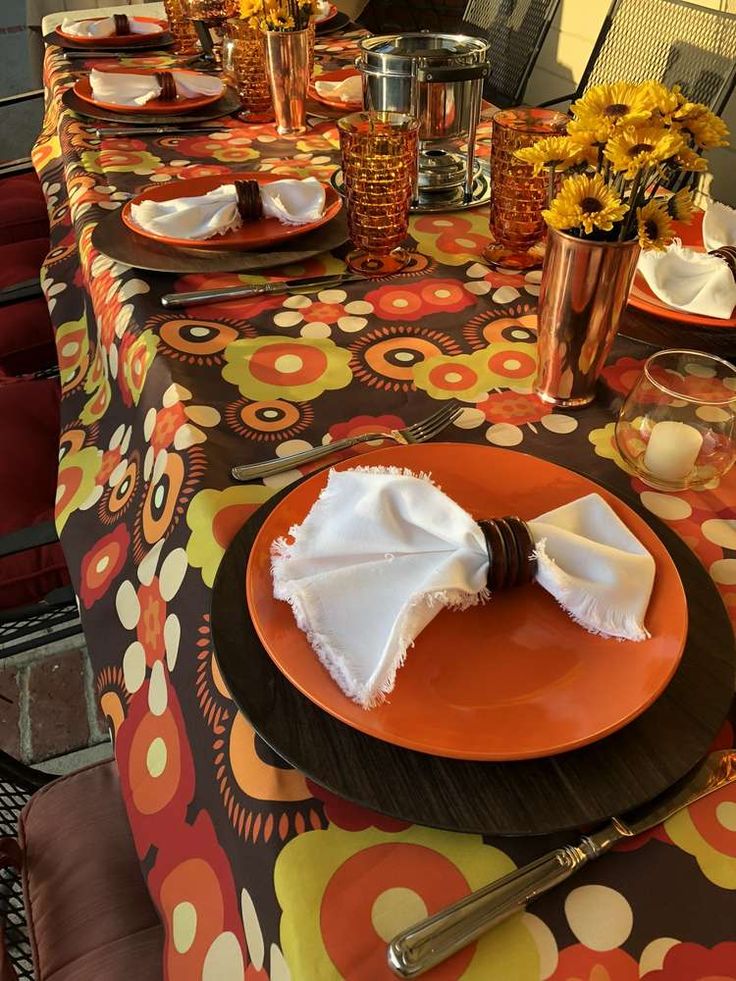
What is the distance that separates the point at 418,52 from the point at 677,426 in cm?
69

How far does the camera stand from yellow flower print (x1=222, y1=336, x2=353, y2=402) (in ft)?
2.41

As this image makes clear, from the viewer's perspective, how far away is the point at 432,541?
494 millimetres

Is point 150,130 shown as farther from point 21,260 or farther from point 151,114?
point 21,260

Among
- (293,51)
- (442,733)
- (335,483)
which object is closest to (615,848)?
(442,733)

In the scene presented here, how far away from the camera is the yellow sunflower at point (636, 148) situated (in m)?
0.56

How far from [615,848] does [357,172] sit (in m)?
0.74

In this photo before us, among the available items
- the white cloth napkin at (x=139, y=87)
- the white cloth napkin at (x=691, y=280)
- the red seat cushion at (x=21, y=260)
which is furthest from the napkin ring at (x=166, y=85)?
the white cloth napkin at (x=691, y=280)

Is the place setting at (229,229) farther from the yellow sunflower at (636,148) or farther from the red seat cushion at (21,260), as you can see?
the red seat cushion at (21,260)

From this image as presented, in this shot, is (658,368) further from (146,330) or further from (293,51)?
(293,51)

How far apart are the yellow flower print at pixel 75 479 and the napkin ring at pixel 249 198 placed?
342 mm

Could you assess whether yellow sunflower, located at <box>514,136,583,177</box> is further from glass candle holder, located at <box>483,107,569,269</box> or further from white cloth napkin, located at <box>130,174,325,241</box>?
white cloth napkin, located at <box>130,174,325,241</box>

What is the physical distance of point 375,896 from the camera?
1.25 ft

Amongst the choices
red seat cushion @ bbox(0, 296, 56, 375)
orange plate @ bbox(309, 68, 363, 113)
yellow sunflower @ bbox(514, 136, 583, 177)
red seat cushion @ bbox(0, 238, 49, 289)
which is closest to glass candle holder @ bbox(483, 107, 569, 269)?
yellow sunflower @ bbox(514, 136, 583, 177)

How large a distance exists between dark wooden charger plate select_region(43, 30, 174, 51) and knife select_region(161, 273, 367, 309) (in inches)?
51.6
